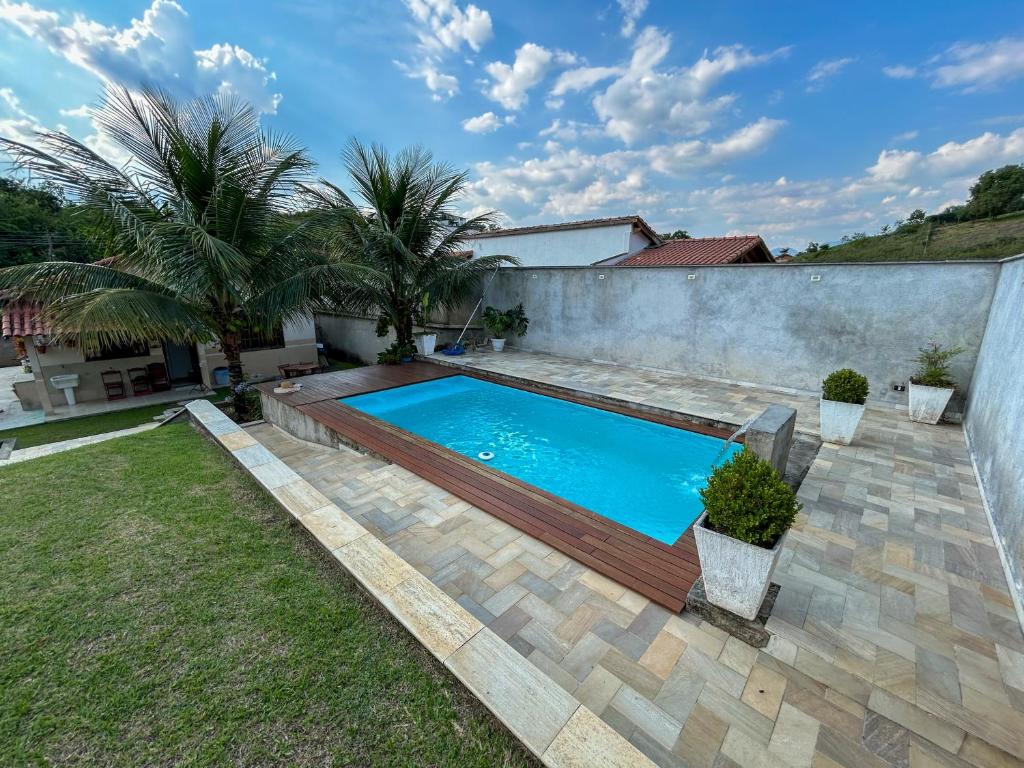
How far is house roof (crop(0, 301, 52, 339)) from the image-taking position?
923 cm

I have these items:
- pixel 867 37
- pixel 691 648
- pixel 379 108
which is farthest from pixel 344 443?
pixel 867 37

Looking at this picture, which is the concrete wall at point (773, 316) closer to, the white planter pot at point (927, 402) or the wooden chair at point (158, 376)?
the white planter pot at point (927, 402)

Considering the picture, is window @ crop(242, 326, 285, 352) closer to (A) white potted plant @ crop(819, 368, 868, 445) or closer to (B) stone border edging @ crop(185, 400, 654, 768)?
(B) stone border edging @ crop(185, 400, 654, 768)

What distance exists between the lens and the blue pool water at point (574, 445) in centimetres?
545

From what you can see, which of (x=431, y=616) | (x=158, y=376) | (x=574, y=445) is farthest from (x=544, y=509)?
(x=158, y=376)

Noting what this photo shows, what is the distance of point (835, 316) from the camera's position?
7.66m


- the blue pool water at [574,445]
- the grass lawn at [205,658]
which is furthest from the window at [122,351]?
the grass lawn at [205,658]

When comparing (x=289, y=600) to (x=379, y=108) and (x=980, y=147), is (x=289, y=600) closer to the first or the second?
(x=379, y=108)

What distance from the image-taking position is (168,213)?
6.59 meters

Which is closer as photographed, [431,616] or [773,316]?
[431,616]

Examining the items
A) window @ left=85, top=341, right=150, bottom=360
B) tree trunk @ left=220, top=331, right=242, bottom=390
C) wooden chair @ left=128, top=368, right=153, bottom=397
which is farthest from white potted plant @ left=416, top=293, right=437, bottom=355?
wooden chair @ left=128, top=368, right=153, bottom=397

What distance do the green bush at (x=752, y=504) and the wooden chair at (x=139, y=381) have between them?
15.6 m

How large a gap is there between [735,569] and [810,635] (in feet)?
2.41

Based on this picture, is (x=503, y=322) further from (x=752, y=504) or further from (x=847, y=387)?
(x=752, y=504)
